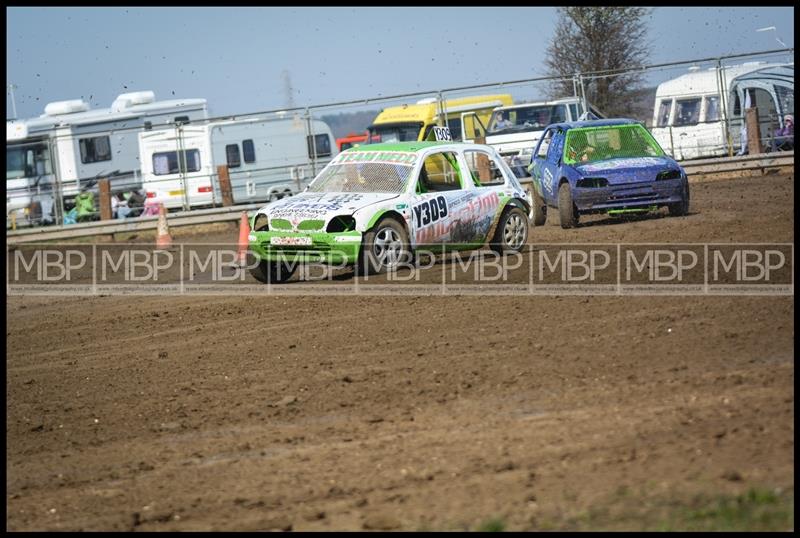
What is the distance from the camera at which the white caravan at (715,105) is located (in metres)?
24.4

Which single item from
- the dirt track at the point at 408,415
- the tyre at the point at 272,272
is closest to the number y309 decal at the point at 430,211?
the tyre at the point at 272,272

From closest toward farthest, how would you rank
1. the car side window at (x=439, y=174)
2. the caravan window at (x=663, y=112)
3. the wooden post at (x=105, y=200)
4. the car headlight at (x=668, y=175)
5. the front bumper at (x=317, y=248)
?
the front bumper at (x=317, y=248), the car side window at (x=439, y=174), the car headlight at (x=668, y=175), the wooden post at (x=105, y=200), the caravan window at (x=663, y=112)

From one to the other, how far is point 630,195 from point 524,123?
32.5ft

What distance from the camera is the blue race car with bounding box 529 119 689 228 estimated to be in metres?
15.7

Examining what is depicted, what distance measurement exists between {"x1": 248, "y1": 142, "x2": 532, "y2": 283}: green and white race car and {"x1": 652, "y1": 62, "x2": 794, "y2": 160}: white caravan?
1183 cm

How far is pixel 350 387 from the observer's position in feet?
23.2

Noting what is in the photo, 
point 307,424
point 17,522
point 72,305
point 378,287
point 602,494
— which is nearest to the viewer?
point 602,494

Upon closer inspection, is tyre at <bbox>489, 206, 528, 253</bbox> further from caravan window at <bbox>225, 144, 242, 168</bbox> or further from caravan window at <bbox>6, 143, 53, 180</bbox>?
caravan window at <bbox>6, 143, 53, 180</bbox>

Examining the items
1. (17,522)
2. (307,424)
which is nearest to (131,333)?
(307,424)

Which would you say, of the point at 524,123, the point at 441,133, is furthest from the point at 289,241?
the point at 524,123

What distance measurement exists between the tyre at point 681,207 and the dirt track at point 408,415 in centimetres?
685

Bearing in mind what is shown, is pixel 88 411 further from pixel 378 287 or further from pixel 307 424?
pixel 378 287

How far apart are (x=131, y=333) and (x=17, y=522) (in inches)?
214

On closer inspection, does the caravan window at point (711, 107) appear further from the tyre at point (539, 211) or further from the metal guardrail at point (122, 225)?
the metal guardrail at point (122, 225)
